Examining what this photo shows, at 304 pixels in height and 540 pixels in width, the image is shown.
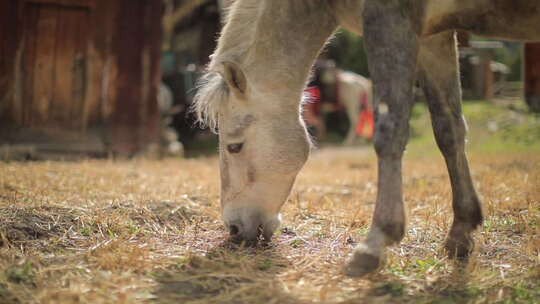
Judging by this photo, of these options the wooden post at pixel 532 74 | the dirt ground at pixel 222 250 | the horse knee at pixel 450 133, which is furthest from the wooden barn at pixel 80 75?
the horse knee at pixel 450 133

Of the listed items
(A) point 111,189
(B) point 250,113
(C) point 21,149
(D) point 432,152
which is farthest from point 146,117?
(B) point 250,113

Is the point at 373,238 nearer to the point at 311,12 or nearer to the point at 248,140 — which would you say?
the point at 248,140

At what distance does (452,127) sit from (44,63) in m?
5.99

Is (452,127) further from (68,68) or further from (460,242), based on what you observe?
(68,68)

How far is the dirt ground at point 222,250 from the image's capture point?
6.63ft

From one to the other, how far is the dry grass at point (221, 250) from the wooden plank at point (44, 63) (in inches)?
111

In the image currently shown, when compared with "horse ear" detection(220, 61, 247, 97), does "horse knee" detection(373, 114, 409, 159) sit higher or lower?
lower

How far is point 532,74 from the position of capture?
25.8ft

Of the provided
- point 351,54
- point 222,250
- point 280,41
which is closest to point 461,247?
point 222,250

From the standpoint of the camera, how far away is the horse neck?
2.71 m

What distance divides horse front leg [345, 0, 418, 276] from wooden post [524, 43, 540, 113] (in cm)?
583

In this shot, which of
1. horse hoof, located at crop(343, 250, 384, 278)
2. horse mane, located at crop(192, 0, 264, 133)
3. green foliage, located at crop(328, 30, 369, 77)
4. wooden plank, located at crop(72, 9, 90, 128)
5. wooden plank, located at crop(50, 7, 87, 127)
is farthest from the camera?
green foliage, located at crop(328, 30, 369, 77)

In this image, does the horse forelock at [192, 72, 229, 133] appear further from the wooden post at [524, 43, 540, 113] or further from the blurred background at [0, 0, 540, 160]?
the wooden post at [524, 43, 540, 113]

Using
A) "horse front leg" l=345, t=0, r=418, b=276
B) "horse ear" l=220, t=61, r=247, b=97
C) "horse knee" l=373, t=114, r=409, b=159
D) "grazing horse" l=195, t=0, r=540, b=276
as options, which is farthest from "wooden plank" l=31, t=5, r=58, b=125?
"horse knee" l=373, t=114, r=409, b=159
